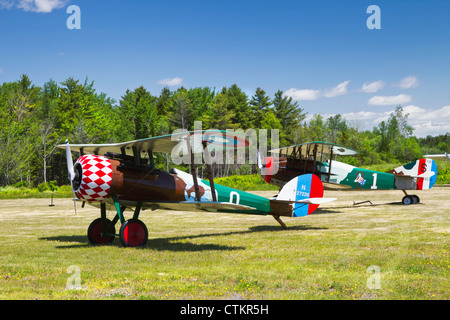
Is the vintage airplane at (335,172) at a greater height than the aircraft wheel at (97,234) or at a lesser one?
greater

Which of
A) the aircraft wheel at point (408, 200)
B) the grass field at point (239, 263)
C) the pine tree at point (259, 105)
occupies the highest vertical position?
the pine tree at point (259, 105)

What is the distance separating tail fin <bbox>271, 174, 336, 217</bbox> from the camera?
46.7ft

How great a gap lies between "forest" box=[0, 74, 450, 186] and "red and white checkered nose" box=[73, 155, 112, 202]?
41.6m

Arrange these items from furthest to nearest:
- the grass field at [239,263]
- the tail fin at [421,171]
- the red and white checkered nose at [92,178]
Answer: the tail fin at [421,171]
the red and white checkered nose at [92,178]
the grass field at [239,263]

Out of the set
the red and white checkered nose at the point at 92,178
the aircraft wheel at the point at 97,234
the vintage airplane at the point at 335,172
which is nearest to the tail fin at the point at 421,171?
the vintage airplane at the point at 335,172

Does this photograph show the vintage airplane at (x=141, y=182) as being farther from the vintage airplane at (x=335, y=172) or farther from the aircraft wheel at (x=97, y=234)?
the vintage airplane at (x=335, y=172)

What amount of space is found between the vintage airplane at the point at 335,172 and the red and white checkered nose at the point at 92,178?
39.9 ft

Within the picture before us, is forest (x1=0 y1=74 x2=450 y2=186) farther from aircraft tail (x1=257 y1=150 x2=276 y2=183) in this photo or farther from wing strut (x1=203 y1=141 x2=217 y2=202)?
wing strut (x1=203 y1=141 x2=217 y2=202)

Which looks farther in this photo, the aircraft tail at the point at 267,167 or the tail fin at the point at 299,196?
the aircraft tail at the point at 267,167

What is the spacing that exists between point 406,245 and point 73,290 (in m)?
8.17

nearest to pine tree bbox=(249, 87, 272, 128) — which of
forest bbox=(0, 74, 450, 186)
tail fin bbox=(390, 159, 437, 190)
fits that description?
forest bbox=(0, 74, 450, 186)

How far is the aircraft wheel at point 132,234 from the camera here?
424 inches
